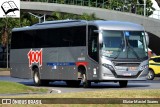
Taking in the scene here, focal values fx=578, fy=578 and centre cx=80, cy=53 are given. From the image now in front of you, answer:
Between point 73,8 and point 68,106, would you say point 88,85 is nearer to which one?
point 68,106

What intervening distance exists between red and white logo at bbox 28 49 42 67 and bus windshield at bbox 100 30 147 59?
216 inches

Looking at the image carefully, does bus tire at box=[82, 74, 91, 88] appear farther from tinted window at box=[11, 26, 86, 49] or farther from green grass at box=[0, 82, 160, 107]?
green grass at box=[0, 82, 160, 107]

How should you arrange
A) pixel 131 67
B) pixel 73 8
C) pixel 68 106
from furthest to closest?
pixel 73 8 < pixel 131 67 < pixel 68 106

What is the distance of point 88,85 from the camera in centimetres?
2919

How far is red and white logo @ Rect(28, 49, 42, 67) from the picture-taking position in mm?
32406

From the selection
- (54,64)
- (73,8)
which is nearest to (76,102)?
(54,64)

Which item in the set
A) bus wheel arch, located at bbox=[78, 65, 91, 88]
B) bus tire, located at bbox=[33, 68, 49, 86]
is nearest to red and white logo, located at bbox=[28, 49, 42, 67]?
bus tire, located at bbox=[33, 68, 49, 86]

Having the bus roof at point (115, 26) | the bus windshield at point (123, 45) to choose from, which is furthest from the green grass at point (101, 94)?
the bus roof at point (115, 26)

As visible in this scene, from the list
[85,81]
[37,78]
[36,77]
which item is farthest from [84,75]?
[36,77]

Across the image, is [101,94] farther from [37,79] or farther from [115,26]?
[37,79]

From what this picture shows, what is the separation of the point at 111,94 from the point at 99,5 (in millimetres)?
60106

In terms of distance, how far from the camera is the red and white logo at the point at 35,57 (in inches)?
1276

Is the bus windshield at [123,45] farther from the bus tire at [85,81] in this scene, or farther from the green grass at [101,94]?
the green grass at [101,94]

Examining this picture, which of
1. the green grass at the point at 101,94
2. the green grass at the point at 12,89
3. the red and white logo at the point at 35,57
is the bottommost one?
the green grass at the point at 12,89
